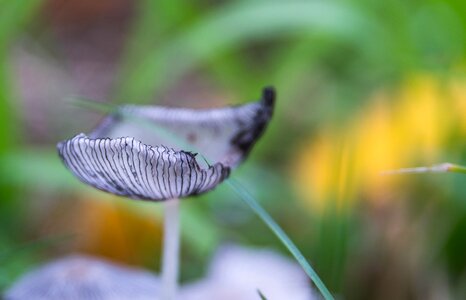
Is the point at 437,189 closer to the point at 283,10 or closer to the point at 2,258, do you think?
the point at 2,258

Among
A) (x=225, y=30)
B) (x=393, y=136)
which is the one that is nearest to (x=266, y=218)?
(x=393, y=136)

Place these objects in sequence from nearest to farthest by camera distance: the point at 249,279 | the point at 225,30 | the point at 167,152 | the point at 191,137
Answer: the point at 167,152 → the point at 191,137 → the point at 249,279 → the point at 225,30

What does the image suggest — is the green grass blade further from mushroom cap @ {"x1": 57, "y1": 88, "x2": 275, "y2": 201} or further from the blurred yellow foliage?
the blurred yellow foliage

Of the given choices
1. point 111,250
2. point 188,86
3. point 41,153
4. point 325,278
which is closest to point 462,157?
point 325,278

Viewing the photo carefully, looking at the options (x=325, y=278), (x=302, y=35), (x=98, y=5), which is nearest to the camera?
(x=325, y=278)

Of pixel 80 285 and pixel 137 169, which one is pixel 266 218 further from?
pixel 80 285

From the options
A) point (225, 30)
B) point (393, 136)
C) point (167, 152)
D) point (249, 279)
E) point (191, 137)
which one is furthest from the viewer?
point (225, 30)

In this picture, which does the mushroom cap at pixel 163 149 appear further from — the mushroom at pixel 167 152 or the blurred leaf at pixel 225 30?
the blurred leaf at pixel 225 30

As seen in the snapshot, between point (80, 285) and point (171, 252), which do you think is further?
point (80, 285)
